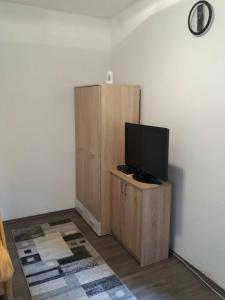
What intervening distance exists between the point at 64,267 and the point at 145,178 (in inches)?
43.6

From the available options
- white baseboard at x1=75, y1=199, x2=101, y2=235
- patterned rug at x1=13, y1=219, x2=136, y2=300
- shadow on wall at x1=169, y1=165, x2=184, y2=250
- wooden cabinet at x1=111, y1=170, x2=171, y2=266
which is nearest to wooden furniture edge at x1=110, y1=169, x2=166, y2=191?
wooden cabinet at x1=111, y1=170, x2=171, y2=266

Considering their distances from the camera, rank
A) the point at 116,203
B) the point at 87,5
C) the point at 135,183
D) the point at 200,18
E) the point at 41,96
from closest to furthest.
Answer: the point at 200,18 < the point at 135,183 < the point at 116,203 < the point at 87,5 < the point at 41,96

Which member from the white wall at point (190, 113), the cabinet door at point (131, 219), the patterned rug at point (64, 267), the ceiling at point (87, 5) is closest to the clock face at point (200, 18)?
the white wall at point (190, 113)

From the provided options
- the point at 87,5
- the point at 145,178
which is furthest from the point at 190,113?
the point at 87,5

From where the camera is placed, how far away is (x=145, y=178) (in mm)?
2514

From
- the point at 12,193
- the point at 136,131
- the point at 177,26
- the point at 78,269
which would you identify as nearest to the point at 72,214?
the point at 12,193

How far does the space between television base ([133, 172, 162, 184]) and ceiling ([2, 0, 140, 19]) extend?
1.87 metres

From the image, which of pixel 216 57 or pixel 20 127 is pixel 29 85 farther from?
pixel 216 57

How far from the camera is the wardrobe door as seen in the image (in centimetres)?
283

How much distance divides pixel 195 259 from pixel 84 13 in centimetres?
297

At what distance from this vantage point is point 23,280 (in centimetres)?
224

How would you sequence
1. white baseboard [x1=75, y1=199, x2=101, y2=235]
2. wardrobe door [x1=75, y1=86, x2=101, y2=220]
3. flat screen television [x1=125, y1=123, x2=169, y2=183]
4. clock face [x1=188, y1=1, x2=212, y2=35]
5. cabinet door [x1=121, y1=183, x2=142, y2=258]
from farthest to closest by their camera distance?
white baseboard [x1=75, y1=199, x2=101, y2=235]
wardrobe door [x1=75, y1=86, x2=101, y2=220]
cabinet door [x1=121, y1=183, x2=142, y2=258]
flat screen television [x1=125, y1=123, x2=169, y2=183]
clock face [x1=188, y1=1, x2=212, y2=35]

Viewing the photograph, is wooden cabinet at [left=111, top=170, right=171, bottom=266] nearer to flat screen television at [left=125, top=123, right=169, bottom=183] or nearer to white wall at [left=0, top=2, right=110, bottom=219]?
flat screen television at [left=125, top=123, right=169, bottom=183]

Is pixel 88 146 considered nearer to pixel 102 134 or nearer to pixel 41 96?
pixel 102 134
